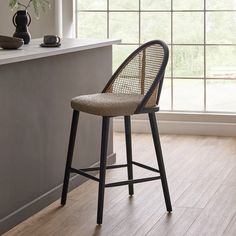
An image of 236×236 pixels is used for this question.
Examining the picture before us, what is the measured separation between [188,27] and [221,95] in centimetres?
68

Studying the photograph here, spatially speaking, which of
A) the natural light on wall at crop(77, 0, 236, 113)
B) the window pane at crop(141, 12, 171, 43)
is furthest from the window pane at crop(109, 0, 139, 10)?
the window pane at crop(141, 12, 171, 43)

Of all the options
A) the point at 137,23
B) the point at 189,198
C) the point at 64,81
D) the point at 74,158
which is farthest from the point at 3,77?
the point at 137,23

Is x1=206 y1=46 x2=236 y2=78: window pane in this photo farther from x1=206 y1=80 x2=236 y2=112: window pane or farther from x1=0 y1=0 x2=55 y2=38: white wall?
x1=0 y1=0 x2=55 y2=38: white wall

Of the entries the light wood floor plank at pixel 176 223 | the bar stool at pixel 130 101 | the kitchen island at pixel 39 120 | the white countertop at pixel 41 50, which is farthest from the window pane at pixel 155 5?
the light wood floor plank at pixel 176 223

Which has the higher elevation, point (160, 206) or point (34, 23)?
point (34, 23)

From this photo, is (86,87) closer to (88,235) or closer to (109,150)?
(109,150)

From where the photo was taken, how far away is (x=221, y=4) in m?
6.68

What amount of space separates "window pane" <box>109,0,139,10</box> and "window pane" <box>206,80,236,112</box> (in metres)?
0.97

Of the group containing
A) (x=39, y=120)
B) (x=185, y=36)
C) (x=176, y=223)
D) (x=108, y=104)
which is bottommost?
(x=176, y=223)

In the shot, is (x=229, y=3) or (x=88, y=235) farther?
(x=229, y=3)

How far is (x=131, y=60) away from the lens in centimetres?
475

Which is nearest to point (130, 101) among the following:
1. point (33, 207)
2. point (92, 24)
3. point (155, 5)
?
point (33, 207)

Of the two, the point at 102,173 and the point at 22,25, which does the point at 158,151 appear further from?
the point at 22,25

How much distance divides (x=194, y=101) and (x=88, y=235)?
10.1ft
